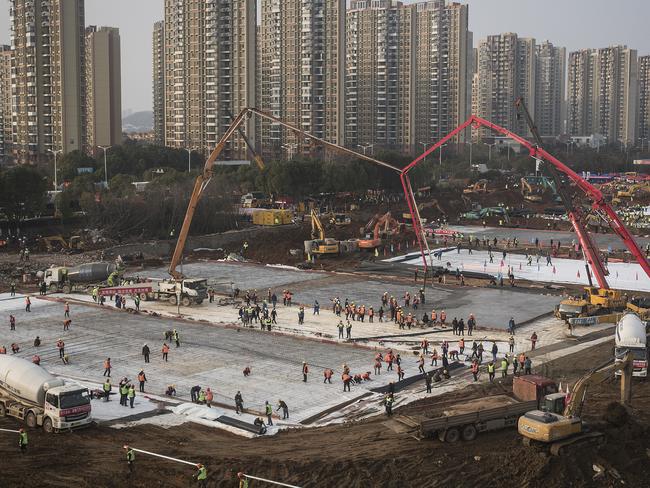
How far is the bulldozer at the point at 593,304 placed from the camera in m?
47.2

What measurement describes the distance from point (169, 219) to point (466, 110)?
405 ft

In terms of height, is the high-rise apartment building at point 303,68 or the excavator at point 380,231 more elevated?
the high-rise apartment building at point 303,68

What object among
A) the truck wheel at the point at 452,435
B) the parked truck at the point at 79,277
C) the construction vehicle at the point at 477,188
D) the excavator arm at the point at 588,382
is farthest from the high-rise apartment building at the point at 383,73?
the truck wheel at the point at 452,435

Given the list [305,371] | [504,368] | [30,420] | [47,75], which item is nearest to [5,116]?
[47,75]

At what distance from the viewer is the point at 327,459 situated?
2498 centimetres

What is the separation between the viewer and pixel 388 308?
5134cm

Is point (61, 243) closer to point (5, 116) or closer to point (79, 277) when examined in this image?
point (79, 277)

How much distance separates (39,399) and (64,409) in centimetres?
111

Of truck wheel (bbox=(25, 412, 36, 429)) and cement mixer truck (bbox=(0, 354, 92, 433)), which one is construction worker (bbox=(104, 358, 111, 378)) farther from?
truck wheel (bbox=(25, 412, 36, 429))

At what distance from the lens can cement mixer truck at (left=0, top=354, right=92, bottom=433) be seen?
90.3 ft

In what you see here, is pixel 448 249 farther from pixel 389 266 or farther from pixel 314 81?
pixel 314 81

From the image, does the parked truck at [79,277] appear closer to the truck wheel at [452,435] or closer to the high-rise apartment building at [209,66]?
the truck wheel at [452,435]

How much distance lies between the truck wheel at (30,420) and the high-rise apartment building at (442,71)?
166 m

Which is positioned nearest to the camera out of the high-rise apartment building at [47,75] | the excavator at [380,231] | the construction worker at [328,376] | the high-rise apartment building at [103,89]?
the construction worker at [328,376]
